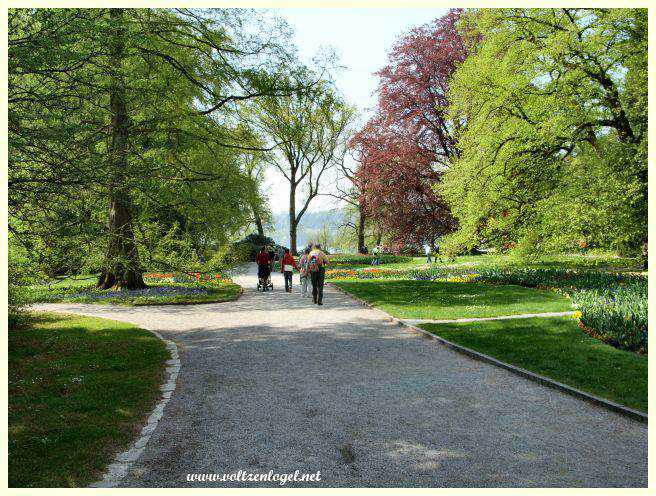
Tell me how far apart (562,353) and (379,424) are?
4515 mm

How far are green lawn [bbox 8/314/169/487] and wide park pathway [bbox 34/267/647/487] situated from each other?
0.41 meters

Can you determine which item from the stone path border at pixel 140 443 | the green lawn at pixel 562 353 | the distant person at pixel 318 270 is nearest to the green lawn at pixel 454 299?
the green lawn at pixel 562 353

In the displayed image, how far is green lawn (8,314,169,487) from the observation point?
4.23 metres

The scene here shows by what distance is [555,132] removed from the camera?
1553 centimetres

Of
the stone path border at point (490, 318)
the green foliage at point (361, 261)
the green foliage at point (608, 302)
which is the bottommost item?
the stone path border at point (490, 318)

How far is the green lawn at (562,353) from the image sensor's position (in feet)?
21.4

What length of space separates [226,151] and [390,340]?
1575cm

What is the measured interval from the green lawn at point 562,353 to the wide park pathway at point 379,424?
1.84 feet

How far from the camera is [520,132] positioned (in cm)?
1659

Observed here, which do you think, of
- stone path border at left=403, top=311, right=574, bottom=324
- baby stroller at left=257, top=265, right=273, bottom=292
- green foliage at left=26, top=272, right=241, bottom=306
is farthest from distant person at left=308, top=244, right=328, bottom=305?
baby stroller at left=257, top=265, right=273, bottom=292

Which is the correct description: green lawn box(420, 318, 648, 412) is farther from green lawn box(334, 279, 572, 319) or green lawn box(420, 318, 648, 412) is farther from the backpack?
the backpack

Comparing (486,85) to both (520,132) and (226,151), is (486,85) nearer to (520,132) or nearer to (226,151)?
(520,132)

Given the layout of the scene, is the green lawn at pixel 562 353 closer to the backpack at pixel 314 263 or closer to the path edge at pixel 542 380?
the path edge at pixel 542 380

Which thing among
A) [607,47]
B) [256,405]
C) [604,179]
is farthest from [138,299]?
[607,47]
